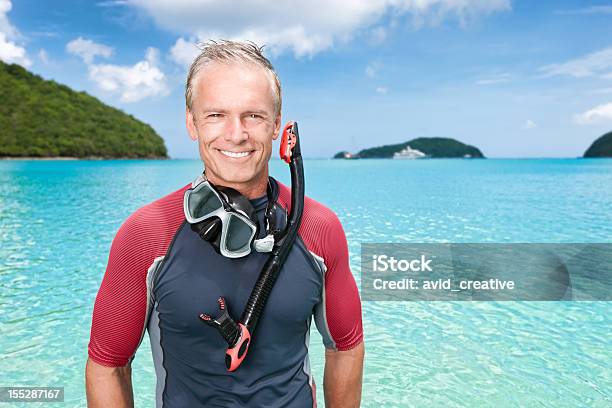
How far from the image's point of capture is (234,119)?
4.48 ft

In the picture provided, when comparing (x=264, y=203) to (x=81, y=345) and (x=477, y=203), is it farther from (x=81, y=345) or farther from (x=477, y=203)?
(x=477, y=203)

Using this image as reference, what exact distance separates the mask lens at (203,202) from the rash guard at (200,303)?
0.38ft

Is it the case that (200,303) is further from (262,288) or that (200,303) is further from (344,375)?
(344,375)

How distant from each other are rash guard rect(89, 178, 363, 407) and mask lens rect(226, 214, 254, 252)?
80mm

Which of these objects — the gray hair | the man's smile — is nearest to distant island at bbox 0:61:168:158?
the gray hair

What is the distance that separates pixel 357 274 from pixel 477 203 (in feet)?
48.5

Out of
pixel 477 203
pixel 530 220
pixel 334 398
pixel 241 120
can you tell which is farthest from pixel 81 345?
pixel 477 203

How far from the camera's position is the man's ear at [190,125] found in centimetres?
147

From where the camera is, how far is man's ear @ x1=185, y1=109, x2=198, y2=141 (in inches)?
57.8

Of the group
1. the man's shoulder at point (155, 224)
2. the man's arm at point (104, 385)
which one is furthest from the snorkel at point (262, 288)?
the man's arm at point (104, 385)

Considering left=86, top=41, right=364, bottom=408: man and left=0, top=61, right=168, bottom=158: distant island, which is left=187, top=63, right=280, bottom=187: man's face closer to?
left=86, top=41, right=364, bottom=408: man

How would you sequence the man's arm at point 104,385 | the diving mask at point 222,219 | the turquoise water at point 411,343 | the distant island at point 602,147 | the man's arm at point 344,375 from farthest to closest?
the distant island at point 602,147
the turquoise water at point 411,343
the man's arm at point 344,375
the man's arm at point 104,385
the diving mask at point 222,219

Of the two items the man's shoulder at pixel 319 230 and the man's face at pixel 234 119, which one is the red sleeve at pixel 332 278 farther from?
the man's face at pixel 234 119

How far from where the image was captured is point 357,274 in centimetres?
800
